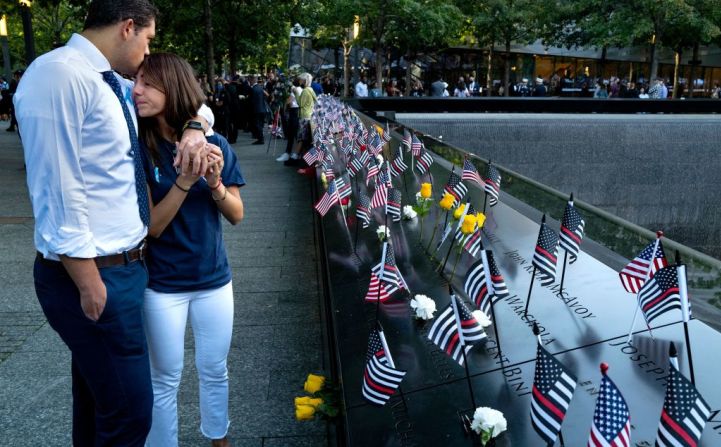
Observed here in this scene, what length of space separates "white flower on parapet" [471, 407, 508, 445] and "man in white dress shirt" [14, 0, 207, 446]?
1.22 meters

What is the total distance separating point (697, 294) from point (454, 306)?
4.74 ft

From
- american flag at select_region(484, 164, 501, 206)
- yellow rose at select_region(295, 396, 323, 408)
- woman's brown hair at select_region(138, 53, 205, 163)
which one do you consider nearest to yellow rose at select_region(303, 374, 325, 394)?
yellow rose at select_region(295, 396, 323, 408)

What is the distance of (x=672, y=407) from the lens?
2.01 metres

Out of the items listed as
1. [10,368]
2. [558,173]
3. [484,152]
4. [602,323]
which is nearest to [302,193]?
[484,152]

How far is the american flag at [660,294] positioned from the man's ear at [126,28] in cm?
236

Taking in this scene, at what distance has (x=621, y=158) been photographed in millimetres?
13898

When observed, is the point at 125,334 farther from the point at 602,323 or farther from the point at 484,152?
the point at 484,152

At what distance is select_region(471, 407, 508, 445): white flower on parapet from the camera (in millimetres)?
2449

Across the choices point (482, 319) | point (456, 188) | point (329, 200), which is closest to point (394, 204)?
point (456, 188)

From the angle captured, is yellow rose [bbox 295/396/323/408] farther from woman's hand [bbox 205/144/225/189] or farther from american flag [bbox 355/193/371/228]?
american flag [bbox 355/193/371/228]

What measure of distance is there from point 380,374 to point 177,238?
102 centimetres

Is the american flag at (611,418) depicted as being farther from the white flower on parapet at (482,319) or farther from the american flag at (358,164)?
the american flag at (358,164)

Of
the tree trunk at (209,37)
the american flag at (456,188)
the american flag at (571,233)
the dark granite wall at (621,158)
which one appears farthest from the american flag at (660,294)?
the tree trunk at (209,37)

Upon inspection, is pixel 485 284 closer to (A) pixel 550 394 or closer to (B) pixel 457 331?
(B) pixel 457 331
